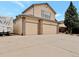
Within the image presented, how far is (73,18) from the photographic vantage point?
33.8 meters

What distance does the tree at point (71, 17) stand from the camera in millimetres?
33653

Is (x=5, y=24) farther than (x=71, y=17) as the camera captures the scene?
No

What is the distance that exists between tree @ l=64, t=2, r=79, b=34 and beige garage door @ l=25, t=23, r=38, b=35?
15469 millimetres

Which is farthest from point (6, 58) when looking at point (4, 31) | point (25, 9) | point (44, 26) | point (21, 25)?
point (25, 9)

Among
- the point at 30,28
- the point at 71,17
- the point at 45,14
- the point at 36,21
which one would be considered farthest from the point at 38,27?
the point at 71,17

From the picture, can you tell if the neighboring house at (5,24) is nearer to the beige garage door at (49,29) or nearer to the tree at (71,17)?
the beige garage door at (49,29)

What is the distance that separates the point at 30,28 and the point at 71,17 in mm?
17977

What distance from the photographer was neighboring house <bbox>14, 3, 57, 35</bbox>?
66.6ft

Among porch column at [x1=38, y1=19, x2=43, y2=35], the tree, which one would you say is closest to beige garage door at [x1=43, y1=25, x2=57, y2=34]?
porch column at [x1=38, y1=19, x2=43, y2=35]

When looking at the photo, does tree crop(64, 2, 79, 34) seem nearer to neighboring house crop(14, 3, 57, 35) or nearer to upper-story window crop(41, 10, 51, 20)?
neighboring house crop(14, 3, 57, 35)

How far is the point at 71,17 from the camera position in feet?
113

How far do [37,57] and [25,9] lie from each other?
874 inches

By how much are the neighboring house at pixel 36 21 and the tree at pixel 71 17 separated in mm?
6953

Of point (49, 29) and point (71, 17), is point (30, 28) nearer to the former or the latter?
point (49, 29)
